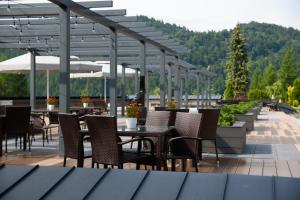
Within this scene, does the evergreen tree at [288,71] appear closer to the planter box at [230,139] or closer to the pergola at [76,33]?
the pergola at [76,33]

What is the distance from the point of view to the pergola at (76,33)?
7.91 meters

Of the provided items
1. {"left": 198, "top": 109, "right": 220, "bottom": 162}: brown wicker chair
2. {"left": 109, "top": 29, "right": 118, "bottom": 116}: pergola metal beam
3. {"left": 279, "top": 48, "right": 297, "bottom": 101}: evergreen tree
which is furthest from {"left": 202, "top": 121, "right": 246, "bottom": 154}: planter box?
{"left": 279, "top": 48, "right": 297, "bottom": 101}: evergreen tree

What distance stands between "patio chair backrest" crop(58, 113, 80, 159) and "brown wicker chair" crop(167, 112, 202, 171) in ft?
3.21

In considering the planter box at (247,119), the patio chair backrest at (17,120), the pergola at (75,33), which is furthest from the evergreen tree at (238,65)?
the patio chair backrest at (17,120)

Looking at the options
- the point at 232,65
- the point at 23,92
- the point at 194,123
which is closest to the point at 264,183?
the point at 194,123

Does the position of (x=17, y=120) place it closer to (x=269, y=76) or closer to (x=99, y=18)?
(x=99, y=18)

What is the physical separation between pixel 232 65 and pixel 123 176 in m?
50.0

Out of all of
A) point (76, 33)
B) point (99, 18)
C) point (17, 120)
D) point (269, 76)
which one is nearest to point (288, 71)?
point (269, 76)

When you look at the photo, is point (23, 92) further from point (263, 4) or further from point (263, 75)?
point (263, 4)

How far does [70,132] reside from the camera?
16.6 feet

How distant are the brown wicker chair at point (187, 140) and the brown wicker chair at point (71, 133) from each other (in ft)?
3.02

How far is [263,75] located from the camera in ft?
208

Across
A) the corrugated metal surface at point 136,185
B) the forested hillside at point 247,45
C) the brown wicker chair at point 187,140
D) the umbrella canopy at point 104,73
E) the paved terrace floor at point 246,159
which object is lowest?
the paved terrace floor at point 246,159

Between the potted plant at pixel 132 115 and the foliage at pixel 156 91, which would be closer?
the potted plant at pixel 132 115
